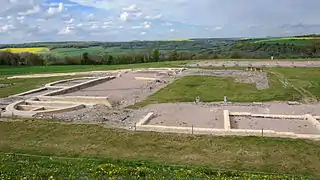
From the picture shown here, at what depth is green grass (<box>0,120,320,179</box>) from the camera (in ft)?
33.3

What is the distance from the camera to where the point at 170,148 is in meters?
11.8

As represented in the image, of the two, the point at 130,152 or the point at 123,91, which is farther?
the point at 123,91

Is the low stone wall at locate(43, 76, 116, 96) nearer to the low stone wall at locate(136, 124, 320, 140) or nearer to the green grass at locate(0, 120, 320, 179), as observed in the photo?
the green grass at locate(0, 120, 320, 179)

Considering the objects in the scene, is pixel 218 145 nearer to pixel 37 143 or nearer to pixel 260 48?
pixel 37 143

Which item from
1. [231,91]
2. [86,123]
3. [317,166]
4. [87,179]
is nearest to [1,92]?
[86,123]

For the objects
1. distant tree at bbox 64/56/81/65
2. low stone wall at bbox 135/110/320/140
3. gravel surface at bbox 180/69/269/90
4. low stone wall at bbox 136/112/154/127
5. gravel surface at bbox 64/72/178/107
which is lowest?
low stone wall at bbox 135/110/320/140

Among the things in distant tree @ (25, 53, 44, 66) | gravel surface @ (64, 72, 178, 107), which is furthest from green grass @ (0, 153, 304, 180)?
distant tree @ (25, 53, 44, 66)

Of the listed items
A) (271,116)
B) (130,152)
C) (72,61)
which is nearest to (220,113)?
(271,116)

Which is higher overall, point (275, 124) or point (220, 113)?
point (220, 113)

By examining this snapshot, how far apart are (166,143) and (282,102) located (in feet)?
36.5

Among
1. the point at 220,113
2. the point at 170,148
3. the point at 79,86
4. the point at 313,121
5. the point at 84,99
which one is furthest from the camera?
the point at 79,86

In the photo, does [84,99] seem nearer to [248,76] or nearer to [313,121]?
[313,121]

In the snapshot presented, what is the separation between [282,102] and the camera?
2028cm

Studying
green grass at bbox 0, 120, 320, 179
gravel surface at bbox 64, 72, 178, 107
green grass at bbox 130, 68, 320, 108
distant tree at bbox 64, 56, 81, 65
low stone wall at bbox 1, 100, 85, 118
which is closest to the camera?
green grass at bbox 0, 120, 320, 179
